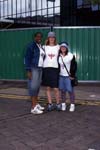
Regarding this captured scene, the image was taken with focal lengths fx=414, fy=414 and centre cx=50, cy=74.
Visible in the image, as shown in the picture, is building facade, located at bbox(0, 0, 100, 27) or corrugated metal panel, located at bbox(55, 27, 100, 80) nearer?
corrugated metal panel, located at bbox(55, 27, 100, 80)

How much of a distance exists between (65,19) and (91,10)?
130 inches

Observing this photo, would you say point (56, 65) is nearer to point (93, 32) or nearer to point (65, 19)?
point (93, 32)

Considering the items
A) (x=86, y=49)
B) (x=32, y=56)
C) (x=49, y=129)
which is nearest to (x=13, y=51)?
(x=86, y=49)

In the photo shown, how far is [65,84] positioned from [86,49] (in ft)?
21.6

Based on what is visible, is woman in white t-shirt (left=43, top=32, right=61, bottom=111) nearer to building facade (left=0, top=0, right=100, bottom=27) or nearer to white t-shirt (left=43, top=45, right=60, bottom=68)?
white t-shirt (left=43, top=45, right=60, bottom=68)

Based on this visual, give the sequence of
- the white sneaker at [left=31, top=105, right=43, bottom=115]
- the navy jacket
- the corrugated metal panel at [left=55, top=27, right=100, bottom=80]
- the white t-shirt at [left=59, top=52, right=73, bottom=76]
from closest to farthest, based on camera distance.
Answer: the navy jacket, the white sneaker at [left=31, top=105, right=43, bottom=115], the white t-shirt at [left=59, top=52, right=73, bottom=76], the corrugated metal panel at [left=55, top=27, right=100, bottom=80]

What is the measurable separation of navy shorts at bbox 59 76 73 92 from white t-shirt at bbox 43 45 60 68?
17.0 inches

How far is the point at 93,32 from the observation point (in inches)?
631

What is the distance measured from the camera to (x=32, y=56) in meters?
9.34

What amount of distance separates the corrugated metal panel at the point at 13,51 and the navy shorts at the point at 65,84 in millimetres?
7230

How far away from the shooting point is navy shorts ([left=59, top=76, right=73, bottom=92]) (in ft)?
31.7

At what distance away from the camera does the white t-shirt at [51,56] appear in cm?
950

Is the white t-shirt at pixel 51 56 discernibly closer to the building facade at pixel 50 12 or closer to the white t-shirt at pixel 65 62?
the white t-shirt at pixel 65 62

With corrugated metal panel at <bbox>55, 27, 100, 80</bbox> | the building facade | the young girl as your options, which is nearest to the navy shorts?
the young girl
